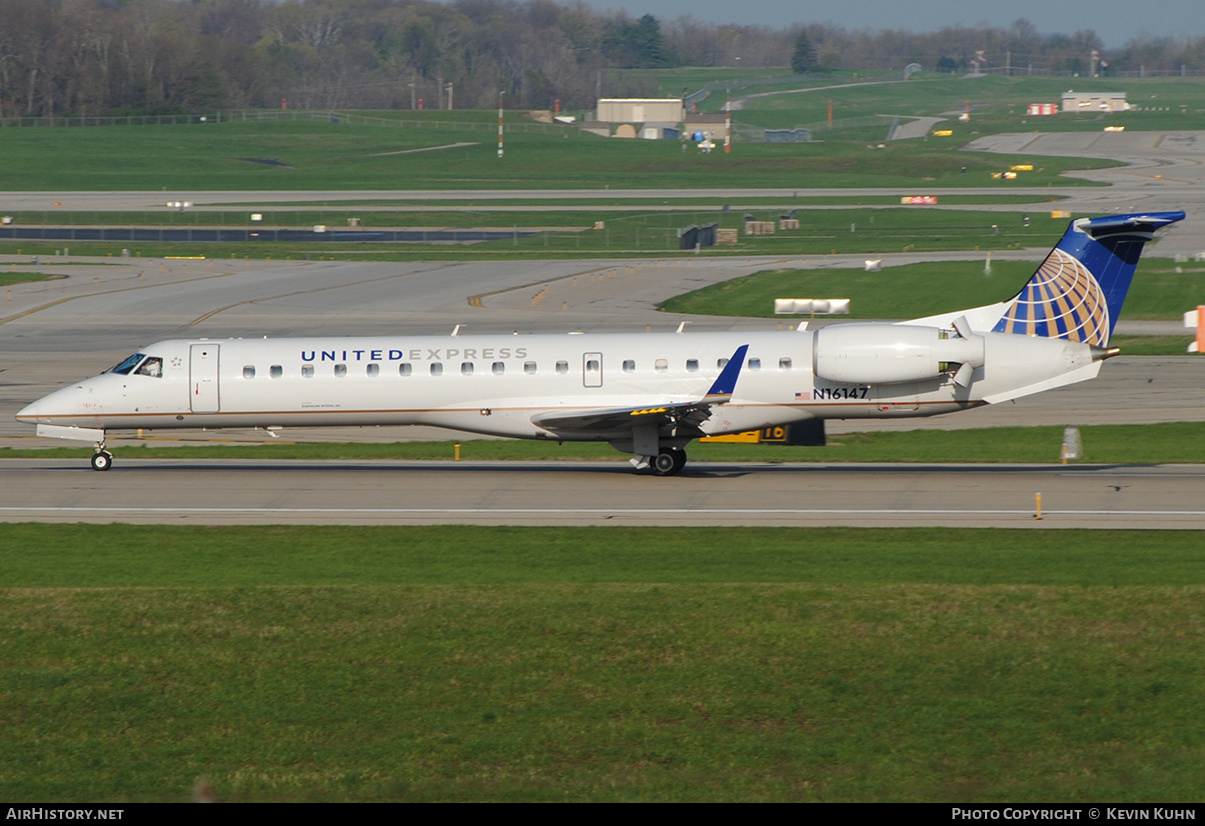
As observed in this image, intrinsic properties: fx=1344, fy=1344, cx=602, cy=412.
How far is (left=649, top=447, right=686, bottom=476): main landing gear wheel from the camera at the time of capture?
3136 cm

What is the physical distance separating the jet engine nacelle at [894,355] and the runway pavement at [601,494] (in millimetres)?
2425

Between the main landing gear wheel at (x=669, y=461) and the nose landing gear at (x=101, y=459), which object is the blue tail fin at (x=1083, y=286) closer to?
the main landing gear wheel at (x=669, y=461)

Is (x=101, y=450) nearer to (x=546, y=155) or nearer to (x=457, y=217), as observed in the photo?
(x=457, y=217)

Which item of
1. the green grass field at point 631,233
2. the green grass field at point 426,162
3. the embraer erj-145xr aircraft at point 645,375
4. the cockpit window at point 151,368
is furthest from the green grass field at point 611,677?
the green grass field at point 426,162

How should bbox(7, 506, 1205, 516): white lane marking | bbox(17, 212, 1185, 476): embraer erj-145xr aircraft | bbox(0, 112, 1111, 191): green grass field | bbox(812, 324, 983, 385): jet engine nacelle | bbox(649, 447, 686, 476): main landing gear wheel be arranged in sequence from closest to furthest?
bbox(7, 506, 1205, 516): white lane marking, bbox(812, 324, 983, 385): jet engine nacelle, bbox(17, 212, 1185, 476): embraer erj-145xr aircraft, bbox(649, 447, 686, 476): main landing gear wheel, bbox(0, 112, 1111, 191): green grass field

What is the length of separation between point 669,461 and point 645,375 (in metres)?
2.17

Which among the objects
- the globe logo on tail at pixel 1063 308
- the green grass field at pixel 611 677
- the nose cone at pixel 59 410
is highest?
the globe logo on tail at pixel 1063 308

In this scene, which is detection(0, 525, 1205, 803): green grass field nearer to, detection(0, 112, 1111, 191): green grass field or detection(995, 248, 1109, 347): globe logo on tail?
detection(995, 248, 1109, 347): globe logo on tail

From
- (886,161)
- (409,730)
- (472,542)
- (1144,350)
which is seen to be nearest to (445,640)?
(409,730)

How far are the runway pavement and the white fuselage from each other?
55.6 inches

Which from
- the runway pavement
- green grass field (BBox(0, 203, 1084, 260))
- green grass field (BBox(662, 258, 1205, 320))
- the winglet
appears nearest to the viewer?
the runway pavement

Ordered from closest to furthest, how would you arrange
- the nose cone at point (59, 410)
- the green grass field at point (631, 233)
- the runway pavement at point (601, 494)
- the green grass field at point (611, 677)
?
1. the green grass field at point (611, 677)
2. the runway pavement at point (601, 494)
3. the nose cone at point (59, 410)
4. the green grass field at point (631, 233)

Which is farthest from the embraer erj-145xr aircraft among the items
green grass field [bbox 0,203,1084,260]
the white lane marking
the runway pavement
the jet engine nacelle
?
green grass field [bbox 0,203,1084,260]

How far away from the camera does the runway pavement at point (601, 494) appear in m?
26.2
